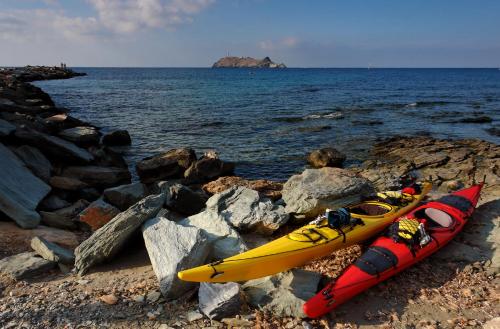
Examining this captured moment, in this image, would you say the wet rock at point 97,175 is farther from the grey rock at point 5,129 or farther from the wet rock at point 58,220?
the wet rock at point 58,220

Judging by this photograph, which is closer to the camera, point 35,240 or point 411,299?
point 411,299

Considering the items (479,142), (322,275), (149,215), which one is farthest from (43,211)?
(479,142)

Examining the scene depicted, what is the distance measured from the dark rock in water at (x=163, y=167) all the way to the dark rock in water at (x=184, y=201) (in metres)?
6.03

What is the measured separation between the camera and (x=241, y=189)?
10359mm

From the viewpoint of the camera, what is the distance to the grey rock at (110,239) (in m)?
7.76

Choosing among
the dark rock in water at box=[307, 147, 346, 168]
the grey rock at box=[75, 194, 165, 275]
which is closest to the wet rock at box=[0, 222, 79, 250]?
the grey rock at box=[75, 194, 165, 275]

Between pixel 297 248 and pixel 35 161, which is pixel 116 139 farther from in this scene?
pixel 297 248

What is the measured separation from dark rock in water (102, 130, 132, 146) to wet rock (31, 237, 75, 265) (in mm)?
15164

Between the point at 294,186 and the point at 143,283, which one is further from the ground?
the point at 294,186

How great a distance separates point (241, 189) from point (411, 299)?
495 centimetres

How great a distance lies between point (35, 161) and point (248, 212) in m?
8.15

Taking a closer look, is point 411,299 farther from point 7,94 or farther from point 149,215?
point 7,94

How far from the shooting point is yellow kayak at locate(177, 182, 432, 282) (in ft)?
20.9

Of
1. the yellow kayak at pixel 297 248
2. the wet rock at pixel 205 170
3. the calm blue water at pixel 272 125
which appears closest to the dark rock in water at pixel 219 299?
the yellow kayak at pixel 297 248
